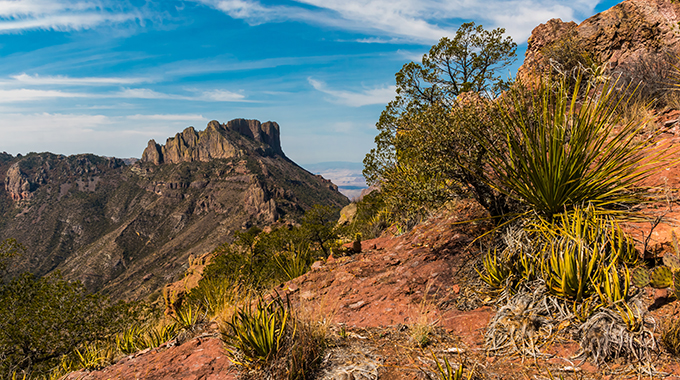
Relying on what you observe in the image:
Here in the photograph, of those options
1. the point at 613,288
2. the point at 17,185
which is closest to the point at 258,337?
the point at 613,288

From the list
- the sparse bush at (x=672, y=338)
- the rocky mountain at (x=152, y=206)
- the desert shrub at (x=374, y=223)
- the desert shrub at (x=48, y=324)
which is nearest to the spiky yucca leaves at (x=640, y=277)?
the sparse bush at (x=672, y=338)

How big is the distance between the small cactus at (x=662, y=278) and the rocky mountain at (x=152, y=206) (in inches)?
3916

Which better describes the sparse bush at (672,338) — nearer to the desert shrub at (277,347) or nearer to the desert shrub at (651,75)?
the desert shrub at (277,347)

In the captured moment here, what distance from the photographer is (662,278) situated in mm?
2783

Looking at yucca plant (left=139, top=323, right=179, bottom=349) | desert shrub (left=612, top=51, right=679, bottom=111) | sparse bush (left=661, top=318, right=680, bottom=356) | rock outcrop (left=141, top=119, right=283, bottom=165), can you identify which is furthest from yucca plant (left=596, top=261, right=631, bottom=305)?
rock outcrop (left=141, top=119, right=283, bottom=165)

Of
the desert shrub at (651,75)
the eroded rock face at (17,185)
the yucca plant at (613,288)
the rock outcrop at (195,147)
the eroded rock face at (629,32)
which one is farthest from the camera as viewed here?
the eroded rock face at (17,185)

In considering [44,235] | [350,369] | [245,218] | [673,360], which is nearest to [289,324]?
[350,369]

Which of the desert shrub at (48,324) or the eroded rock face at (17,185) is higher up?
the eroded rock face at (17,185)

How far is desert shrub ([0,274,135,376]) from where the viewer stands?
10797 millimetres

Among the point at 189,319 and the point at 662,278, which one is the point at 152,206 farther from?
the point at 662,278

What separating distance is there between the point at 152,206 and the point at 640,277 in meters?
173

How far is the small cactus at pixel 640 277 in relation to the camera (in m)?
2.92

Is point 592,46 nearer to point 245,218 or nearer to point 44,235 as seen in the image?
point 245,218

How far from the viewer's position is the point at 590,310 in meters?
2.87
